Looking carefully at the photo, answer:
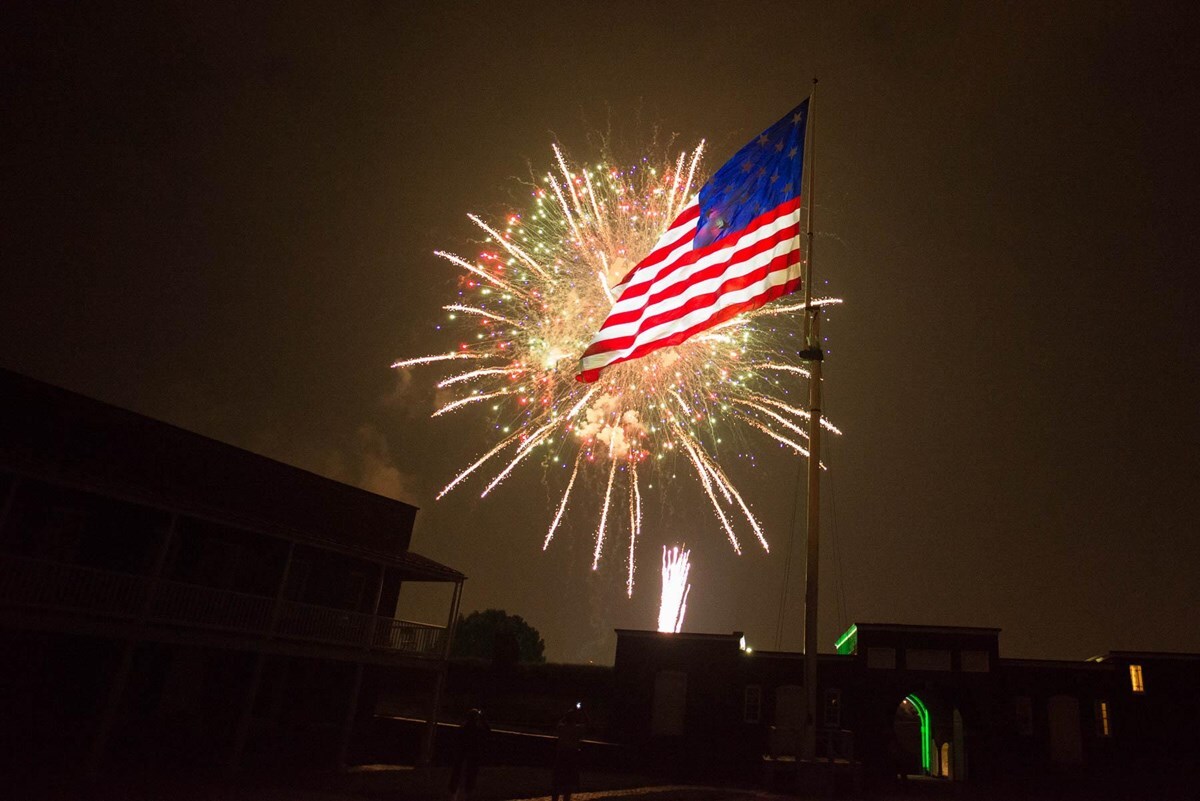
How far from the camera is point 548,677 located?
4409cm

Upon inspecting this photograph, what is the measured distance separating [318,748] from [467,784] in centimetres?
1003

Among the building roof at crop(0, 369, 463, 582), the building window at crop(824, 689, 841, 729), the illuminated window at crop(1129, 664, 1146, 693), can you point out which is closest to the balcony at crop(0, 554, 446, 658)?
the building roof at crop(0, 369, 463, 582)

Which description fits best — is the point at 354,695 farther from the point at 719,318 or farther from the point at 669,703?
the point at 719,318

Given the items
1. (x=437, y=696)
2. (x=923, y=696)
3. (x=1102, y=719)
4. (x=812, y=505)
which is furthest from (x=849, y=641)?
(x=812, y=505)

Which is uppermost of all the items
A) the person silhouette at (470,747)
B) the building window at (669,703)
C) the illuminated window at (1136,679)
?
the illuminated window at (1136,679)

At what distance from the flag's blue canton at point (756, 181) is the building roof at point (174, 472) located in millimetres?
12198

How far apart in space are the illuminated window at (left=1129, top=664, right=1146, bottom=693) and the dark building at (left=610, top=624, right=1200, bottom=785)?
44mm

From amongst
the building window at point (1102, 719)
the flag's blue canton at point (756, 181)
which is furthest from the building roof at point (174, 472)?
the building window at point (1102, 719)

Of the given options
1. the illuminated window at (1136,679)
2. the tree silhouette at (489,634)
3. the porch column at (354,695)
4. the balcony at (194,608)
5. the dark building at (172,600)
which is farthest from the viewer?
the tree silhouette at (489,634)

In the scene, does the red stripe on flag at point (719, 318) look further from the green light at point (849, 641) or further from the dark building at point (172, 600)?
the green light at point (849, 641)

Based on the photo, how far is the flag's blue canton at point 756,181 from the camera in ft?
45.1

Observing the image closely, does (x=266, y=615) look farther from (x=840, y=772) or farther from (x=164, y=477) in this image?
(x=840, y=772)

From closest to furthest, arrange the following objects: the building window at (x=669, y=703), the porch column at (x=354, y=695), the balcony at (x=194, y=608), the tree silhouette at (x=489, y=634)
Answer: the balcony at (x=194, y=608), the porch column at (x=354, y=695), the building window at (x=669, y=703), the tree silhouette at (x=489, y=634)

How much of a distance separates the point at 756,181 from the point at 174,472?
51.3 ft
